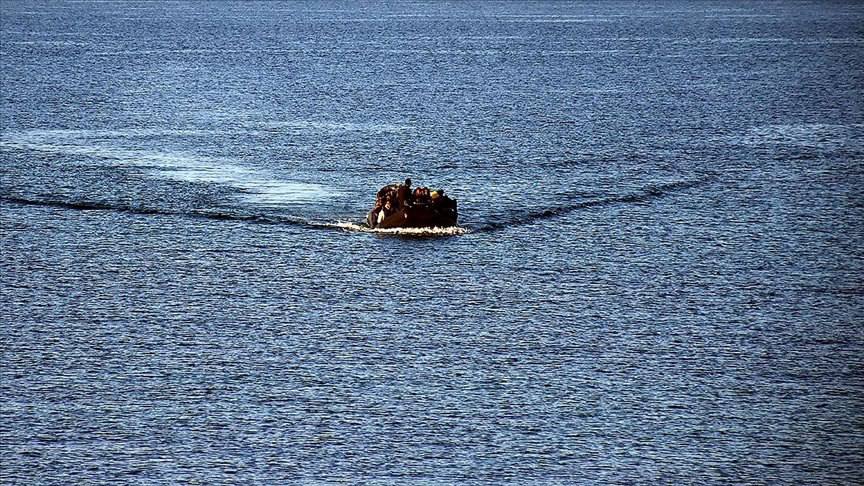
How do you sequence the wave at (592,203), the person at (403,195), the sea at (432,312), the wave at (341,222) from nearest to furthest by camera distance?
the sea at (432,312) → the person at (403,195) → the wave at (341,222) → the wave at (592,203)

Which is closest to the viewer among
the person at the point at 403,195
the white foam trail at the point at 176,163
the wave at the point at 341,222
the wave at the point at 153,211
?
the person at the point at 403,195

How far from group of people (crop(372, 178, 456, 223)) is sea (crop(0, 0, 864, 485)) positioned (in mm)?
2063

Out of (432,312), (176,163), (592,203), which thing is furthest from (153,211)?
(592,203)

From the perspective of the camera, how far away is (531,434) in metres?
61.5

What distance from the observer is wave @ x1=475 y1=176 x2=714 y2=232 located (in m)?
102

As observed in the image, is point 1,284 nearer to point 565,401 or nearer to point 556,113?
point 565,401

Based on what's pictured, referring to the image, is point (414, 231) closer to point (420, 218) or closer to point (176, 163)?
point (420, 218)

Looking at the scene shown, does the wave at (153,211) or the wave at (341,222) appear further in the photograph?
the wave at (153,211)

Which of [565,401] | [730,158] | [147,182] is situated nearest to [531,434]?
[565,401]

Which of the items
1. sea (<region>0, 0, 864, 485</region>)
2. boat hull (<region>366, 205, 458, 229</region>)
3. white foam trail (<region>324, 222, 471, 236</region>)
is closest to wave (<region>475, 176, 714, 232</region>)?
sea (<region>0, 0, 864, 485</region>)

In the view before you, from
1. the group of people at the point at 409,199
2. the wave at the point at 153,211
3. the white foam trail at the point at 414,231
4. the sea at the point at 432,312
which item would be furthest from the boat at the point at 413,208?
the wave at the point at 153,211

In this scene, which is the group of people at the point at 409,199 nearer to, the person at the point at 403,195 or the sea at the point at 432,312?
the person at the point at 403,195

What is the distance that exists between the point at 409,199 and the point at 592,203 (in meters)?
18.8

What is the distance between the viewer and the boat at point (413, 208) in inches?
3794
